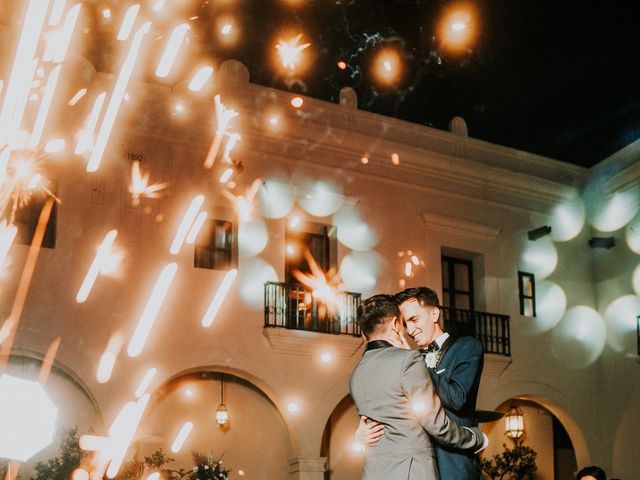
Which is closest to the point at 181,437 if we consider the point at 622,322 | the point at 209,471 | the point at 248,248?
the point at 209,471

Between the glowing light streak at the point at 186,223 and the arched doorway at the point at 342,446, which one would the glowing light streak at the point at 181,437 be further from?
the glowing light streak at the point at 186,223

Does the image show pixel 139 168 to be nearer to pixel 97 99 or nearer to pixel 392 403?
pixel 97 99

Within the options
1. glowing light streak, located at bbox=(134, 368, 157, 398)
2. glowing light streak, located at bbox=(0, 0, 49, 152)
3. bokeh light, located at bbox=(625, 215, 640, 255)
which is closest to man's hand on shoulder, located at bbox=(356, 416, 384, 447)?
glowing light streak, located at bbox=(0, 0, 49, 152)

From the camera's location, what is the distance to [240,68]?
13367mm

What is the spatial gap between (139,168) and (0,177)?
2.01m

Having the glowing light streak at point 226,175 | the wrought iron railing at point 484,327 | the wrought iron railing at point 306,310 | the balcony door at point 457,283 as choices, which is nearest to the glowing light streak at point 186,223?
the glowing light streak at point 226,175

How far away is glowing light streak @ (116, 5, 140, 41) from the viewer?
36.4 feet

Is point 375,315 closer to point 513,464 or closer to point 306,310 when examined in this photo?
point 306,310

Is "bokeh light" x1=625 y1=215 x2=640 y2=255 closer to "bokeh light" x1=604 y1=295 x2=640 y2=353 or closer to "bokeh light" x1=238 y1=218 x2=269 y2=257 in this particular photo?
"bokeh light" x1=604 y1=295 x2=640 y2=353

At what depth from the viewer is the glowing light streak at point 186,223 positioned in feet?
40.9

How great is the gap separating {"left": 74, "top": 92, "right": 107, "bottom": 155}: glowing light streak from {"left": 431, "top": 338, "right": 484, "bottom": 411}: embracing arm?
891 cm

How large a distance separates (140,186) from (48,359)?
2650 millimetres

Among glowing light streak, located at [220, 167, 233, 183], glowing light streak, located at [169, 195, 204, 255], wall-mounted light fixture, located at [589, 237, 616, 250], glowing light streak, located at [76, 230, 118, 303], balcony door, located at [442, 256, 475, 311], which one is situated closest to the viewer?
glowing light streak, located at [76, 230, 118, 303]

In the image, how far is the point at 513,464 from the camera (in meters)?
14.6
